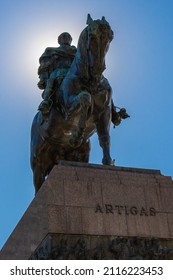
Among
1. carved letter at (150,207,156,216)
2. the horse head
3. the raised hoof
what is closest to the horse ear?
the horse head

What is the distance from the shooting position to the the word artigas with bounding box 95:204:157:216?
12062 millimetres

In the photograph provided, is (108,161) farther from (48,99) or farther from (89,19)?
(89,19)

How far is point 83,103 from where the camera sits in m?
13.4

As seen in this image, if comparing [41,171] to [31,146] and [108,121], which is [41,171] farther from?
[108,121]

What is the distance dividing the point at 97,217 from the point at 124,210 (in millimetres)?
534

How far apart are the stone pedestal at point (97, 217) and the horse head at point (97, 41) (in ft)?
7.25

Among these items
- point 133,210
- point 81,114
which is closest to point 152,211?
point 133,210

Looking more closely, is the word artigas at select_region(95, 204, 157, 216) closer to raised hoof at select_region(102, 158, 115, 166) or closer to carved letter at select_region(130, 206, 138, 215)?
carved letter at select_region(130, 206, 138, 215)

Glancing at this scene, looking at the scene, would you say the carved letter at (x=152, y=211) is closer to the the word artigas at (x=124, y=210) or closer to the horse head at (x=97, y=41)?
the the word artigas at (x=124, y=210)

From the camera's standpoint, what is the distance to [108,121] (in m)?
14.4

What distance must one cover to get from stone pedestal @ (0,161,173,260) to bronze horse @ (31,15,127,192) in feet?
4.11
